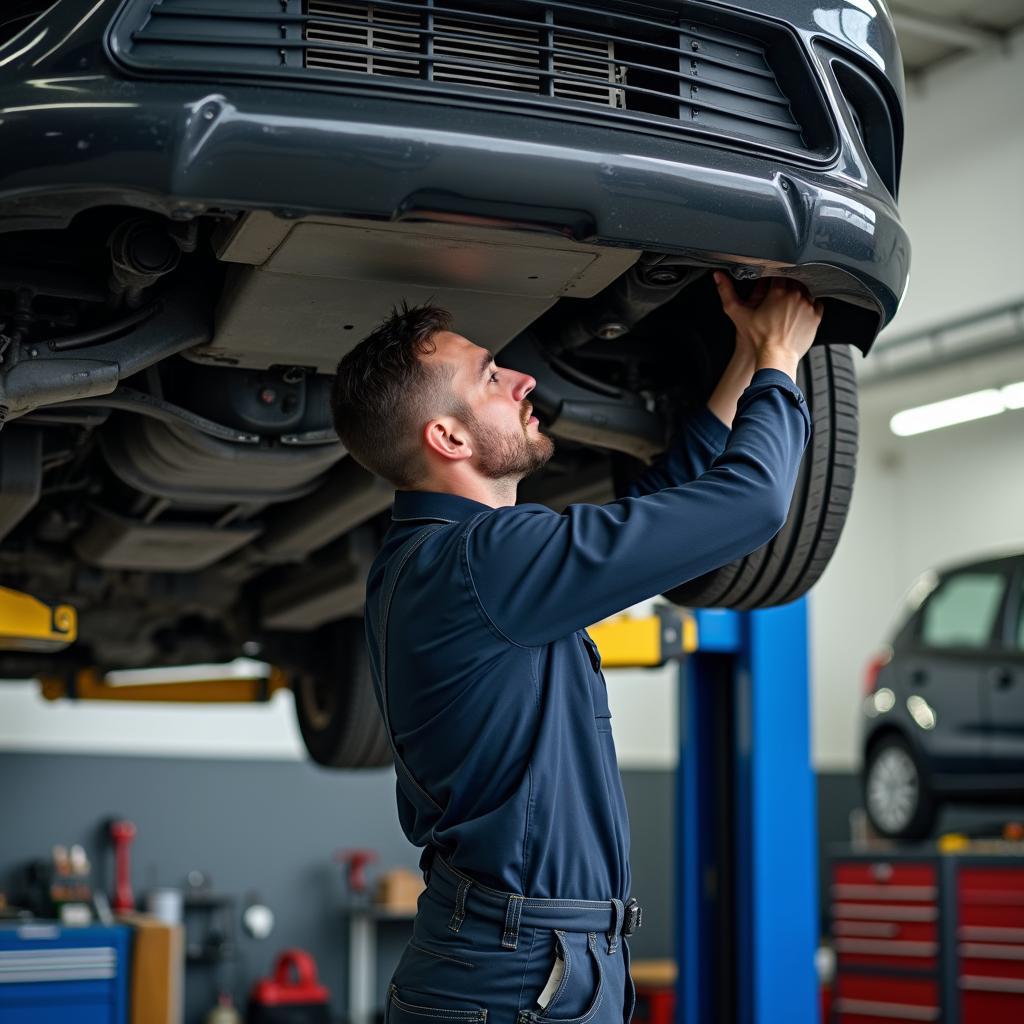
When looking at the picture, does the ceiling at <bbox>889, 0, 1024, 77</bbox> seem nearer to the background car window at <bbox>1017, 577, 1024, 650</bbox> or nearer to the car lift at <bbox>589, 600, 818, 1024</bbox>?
the background car window at <bbox>1017, 577, 1024, 650</bbox>

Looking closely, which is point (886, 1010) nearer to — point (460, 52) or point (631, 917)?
point (631, 917)

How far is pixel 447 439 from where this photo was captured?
60.4 inches

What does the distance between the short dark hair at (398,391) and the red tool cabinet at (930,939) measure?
4.98 m

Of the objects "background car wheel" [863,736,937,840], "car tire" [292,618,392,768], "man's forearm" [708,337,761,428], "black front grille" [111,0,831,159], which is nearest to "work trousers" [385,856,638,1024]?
"man's forearm" [708,337,761,428]

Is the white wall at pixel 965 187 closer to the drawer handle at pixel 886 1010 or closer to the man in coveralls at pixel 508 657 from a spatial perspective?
the drawer handle at pixel 886 1010

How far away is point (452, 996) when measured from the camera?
1.36 metres

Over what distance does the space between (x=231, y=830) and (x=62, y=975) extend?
8.41ft

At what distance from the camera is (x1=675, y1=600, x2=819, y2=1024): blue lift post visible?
146 inches

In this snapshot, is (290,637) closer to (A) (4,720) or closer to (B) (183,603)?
(B) (183,603)

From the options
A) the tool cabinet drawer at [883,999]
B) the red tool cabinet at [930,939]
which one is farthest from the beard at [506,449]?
the tool cabinet drawer at [883,999]

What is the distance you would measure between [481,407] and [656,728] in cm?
789

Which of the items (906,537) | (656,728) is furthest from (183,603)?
(906,537)

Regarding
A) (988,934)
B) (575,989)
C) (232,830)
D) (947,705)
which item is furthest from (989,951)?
(575,989)

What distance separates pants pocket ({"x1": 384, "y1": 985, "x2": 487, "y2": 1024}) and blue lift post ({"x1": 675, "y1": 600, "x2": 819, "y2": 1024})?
2.37 m
